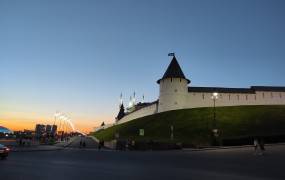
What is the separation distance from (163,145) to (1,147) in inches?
948

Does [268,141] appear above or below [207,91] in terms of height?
below

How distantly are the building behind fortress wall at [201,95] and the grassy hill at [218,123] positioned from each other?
3.96 metres

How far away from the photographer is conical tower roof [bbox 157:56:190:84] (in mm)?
88438

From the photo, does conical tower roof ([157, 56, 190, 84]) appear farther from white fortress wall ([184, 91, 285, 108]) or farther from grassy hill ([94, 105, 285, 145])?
grassy hill ([94, 105, 285, 145])

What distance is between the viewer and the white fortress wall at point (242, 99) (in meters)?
85.9

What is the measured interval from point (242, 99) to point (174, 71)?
2123cm

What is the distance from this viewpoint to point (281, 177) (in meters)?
13.9

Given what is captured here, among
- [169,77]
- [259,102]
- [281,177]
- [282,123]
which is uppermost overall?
[169,77]

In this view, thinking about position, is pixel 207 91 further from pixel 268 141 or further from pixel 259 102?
pixel 268 141

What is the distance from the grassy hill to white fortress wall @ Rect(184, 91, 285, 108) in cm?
404

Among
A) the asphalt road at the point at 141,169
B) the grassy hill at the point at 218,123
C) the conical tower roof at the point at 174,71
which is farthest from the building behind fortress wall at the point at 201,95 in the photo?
the asphalt road at the point at 141,169

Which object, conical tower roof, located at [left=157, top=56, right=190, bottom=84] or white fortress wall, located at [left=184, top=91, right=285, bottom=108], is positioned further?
conical tower roof, located at [left=157, top=56, right=190, bottom=84]

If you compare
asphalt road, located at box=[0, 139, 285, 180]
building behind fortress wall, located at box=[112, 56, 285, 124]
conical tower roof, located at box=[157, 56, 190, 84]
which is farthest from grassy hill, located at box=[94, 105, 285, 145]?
asphalt road, located at box=[0, 139, 285, 180]

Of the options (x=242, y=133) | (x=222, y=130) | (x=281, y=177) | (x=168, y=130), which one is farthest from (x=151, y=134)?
(x=281, y=177)
